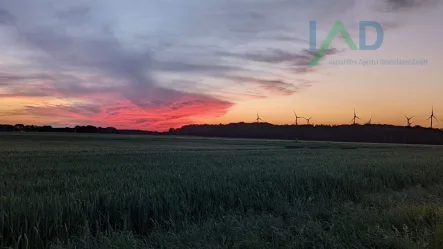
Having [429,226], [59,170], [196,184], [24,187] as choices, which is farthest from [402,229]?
[59,170]

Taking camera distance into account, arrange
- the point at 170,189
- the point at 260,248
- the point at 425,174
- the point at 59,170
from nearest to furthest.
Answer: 1. the point at 260,248
2. the point at 170,189
3. the point at 59,170
4. the point at 425,174

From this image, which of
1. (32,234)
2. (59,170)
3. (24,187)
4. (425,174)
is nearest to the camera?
(32,234)

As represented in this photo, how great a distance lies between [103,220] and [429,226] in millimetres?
6471

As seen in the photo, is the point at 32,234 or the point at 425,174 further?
the point at 425,174

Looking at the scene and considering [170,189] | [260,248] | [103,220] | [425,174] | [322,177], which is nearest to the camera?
[260,248]

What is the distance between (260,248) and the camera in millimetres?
5793

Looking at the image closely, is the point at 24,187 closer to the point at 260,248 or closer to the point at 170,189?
the point at 170,189

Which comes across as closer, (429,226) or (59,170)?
(429,226)

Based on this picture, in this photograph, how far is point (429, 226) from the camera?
268 inches

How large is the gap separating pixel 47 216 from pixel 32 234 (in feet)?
1.58

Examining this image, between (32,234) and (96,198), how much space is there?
1692mm

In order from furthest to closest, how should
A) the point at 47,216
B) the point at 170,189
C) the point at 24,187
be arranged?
1. the point at 24,187
2. the point at 170,189
3. the point at 47,216

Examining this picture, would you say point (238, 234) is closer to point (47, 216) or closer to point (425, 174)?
point (47, 216)

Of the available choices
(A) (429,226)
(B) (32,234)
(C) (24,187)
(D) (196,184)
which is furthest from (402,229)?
(C) (24,187)
